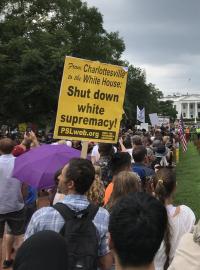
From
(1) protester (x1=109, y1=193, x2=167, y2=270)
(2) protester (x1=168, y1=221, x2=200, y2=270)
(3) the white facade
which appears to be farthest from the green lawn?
(3) the white facade

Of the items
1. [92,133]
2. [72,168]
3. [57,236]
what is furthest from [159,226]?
[92,133]

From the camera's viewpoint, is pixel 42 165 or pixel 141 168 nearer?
pixel 42 165

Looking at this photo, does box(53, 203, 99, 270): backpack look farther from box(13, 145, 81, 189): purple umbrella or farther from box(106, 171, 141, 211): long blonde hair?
box(13, 145, 81, 189): purple umbrella

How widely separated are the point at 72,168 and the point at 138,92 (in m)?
73.0

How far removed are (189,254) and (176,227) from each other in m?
1.45

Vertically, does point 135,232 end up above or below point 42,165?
below

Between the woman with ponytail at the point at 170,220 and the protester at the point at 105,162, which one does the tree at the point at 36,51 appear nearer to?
the protester at the point at 105,162

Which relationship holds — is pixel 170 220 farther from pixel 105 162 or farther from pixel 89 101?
pixel 105 162

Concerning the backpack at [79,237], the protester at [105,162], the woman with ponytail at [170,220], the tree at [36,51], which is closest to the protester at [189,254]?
the backpack at [79,237]

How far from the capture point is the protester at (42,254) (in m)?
1.99

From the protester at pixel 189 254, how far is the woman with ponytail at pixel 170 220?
1205 millimetres

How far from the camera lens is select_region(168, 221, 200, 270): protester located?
8.71 ft

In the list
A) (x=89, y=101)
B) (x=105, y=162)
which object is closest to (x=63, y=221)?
(x=89, y=101)

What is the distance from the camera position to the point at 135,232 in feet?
7.36
